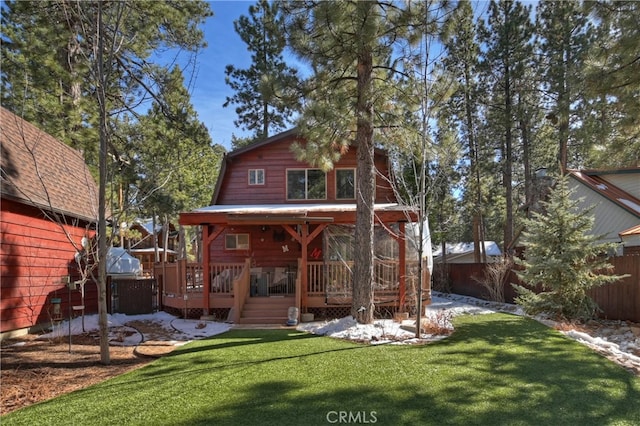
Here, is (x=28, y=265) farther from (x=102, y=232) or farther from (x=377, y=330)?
(x=377, y=330)

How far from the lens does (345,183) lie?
1354 centimetres

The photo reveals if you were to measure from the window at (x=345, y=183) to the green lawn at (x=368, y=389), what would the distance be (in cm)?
751

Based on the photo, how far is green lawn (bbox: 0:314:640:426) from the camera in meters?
3.86

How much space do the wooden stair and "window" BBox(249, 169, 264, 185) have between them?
4.96 m

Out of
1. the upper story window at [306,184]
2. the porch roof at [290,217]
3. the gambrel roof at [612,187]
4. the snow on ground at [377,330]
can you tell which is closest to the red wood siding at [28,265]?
the porch roof at [290,217]

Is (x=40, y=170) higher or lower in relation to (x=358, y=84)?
lower

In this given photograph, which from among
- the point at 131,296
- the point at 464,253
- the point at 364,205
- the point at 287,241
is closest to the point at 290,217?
the point at 364,205

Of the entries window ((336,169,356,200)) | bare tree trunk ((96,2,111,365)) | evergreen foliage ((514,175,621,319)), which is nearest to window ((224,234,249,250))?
window ((336,169,356,200))

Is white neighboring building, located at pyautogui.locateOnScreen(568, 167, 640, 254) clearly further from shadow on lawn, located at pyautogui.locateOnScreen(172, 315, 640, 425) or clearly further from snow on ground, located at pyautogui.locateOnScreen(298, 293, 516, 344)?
shadow on lawn, located at pyautogui.locateOnScreen(172, 315, 640, 425)

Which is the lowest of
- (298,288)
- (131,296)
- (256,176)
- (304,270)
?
(131,296)

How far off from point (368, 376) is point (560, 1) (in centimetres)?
2080

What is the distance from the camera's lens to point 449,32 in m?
7.64

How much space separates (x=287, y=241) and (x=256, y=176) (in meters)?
2.74

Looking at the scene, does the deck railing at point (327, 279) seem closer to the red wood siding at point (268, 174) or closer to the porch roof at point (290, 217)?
the porch roof at point (290, 217)
